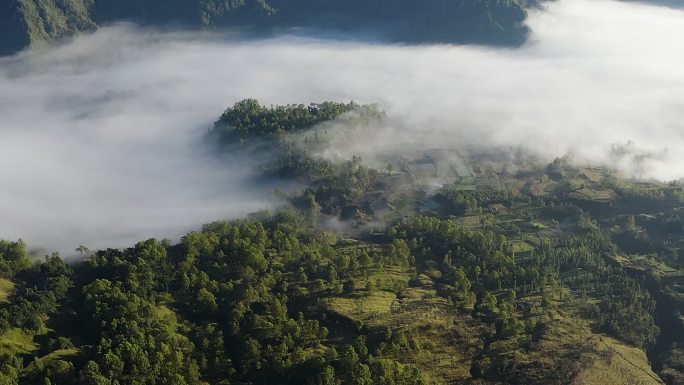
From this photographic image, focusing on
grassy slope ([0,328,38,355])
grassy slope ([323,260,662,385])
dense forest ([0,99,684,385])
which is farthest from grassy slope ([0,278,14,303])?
grassy slope ([323,260,662,385])

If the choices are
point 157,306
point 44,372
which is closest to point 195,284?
point 157,306

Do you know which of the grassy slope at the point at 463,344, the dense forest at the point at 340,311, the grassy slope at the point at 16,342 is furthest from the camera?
the grassy slope at the point at 463,344

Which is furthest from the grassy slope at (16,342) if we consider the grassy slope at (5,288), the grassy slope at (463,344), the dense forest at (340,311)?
the grassy slope at (463,344)

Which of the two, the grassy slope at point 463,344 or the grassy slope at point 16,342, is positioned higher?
the grassy slope at point 16,342

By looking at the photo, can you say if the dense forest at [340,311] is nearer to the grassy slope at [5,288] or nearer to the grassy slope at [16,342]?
the grassy slope at [16,342]

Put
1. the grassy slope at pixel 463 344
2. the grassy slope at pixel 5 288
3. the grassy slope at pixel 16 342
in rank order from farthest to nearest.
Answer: the grassy slope at pixel 5 288 < the grassy slope at pixel 463 344 < the grassy slope at pixel 16 342

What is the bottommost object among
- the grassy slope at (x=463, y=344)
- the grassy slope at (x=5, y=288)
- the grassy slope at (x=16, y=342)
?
the grassy slope at (x=463, y=344)

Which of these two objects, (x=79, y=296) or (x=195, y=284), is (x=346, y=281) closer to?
(x=195, y=284)

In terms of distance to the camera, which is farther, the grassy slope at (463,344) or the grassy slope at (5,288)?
the grassy slope at (5,288)
